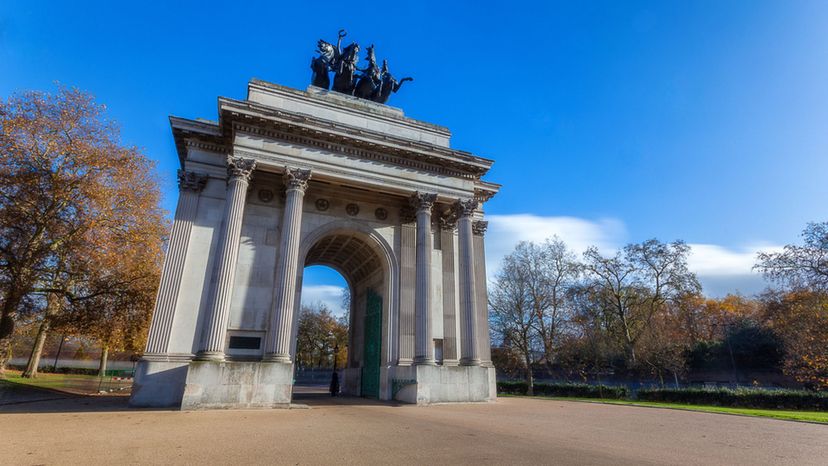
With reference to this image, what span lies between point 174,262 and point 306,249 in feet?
18.5

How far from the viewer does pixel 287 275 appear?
16.7 metres

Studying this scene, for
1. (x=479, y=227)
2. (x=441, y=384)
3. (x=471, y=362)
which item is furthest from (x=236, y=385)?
(x=479, y=227)

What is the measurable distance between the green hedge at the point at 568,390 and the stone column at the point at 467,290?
1567cm

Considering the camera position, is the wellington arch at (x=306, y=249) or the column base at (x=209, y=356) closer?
the column base at (x=209, y=356)

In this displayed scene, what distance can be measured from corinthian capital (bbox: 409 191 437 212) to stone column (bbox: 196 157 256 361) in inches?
298

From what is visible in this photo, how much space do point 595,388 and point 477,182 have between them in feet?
60.6

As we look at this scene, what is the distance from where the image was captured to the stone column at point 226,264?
1489cm

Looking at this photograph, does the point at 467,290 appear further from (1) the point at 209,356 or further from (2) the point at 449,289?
(1) the point at 209,356

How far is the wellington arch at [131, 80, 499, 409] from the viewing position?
15547mm

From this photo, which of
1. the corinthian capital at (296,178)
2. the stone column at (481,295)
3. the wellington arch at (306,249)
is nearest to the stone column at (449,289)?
the wellington arch at (306,249)

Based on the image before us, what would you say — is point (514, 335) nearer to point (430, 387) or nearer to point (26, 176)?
point (430, 387)

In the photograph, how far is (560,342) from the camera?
38938mm

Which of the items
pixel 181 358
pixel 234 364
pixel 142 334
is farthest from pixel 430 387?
pixel 142 334

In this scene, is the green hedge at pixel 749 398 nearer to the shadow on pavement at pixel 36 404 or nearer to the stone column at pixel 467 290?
the stone column at pixel 467 290
